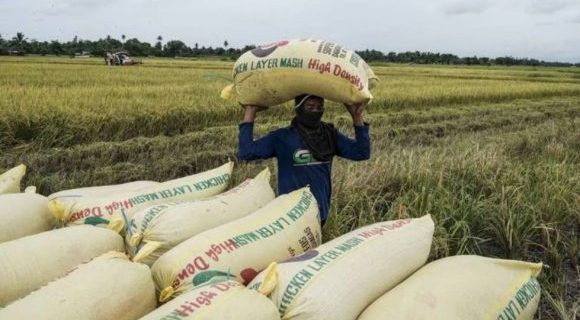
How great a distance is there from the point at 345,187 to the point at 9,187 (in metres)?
2.10

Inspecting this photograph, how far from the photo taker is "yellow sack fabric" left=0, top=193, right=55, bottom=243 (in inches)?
95.0

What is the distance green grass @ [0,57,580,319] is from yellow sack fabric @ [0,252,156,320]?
137cm

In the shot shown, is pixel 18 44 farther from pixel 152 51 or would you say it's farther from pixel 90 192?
pixel 90 192

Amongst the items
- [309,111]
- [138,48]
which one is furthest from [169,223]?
[138,48]

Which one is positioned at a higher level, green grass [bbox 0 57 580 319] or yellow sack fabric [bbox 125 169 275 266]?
yellow sack fabric [bbox 125 169 275 266]

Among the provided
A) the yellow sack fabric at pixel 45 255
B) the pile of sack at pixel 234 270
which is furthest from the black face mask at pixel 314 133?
the yellow sack fabric at pixel 45 255

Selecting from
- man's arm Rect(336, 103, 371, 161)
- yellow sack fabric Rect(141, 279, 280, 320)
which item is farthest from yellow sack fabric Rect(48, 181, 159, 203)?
yellow sack fabric Rect(141, 279, 280, 320)

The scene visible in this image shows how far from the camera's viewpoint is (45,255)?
2.05m

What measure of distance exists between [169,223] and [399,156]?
3.70 meters

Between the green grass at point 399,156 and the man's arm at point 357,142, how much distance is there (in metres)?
0.41

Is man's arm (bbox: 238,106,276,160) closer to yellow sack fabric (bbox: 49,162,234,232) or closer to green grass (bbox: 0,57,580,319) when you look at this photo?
yellow sack fabric (bbox: 49,162,234,232)

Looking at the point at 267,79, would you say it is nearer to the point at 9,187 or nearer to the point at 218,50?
the point at 9,187

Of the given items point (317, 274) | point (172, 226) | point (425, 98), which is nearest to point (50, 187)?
point (172, 226)

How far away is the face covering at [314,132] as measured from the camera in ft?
9.27
